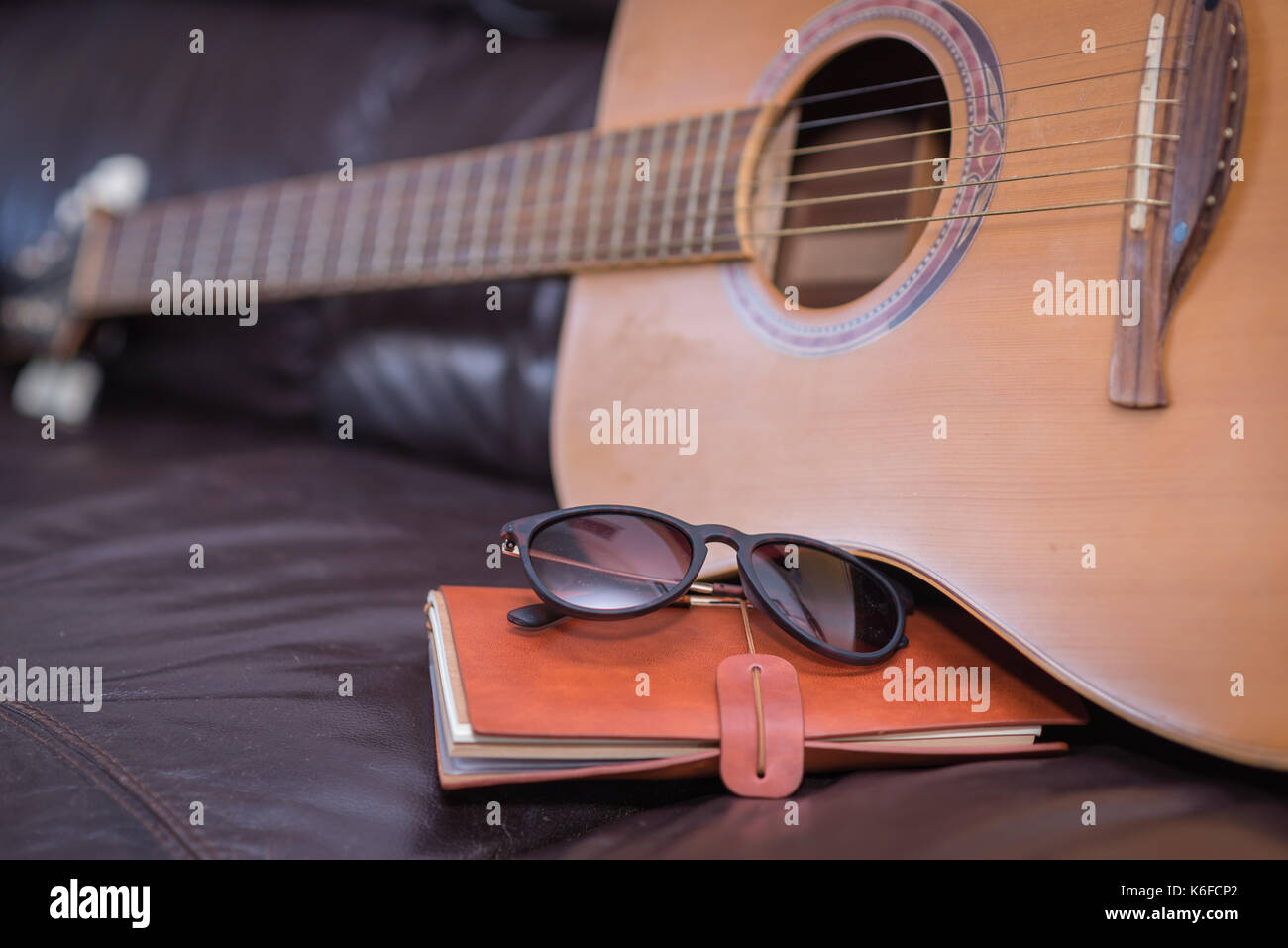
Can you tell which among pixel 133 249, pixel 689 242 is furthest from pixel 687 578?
pixel 133 249

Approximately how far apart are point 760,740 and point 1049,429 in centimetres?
27

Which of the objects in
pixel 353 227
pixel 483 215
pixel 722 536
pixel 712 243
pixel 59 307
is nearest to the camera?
pixel 722 536

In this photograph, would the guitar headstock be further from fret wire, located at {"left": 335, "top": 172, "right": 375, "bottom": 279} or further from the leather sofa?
fret wire, located at {"left": 335, "top": 172, "right": 375, "bottom": 279}

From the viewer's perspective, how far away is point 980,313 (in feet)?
1.98

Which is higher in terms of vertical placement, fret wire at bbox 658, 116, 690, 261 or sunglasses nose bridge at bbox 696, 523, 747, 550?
fret wire at bbox 658, 116, 690, 261

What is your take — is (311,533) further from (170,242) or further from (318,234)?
(170,242)

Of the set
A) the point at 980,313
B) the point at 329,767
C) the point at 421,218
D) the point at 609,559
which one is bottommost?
the point at 329,767

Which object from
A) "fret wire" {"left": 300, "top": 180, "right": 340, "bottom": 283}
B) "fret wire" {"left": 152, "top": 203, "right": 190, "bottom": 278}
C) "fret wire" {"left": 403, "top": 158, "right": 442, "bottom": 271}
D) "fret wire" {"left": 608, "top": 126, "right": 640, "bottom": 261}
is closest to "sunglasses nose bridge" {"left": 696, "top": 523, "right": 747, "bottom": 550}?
"fret wire" {"left": 608, "top": 126, "right": 640, "bottom": 261}

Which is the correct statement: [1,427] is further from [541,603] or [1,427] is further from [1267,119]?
[1267,119]

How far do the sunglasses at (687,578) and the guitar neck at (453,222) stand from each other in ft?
0.93

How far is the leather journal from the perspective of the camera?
0.47 meters

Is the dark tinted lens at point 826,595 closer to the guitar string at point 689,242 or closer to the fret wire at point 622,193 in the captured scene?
the guitar string at point 689,242
